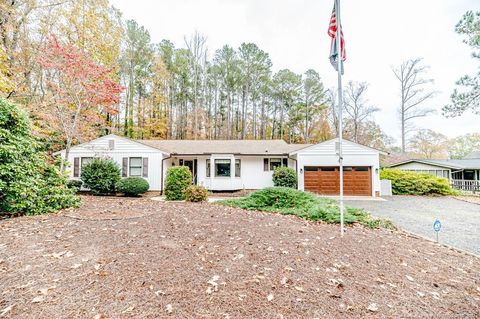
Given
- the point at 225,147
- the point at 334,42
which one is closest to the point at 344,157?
the point at 225,147

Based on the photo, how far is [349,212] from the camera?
22.9 feet

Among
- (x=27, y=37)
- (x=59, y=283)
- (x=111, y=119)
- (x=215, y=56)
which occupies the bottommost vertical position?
(x=59, y=283)

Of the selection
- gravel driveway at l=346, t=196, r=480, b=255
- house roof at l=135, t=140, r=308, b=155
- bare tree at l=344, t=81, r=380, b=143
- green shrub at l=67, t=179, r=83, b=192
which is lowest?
gravel driveway at l=346, t=196, r=480, b=255

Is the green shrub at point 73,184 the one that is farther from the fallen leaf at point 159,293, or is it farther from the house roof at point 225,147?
the fallen leaf at point 159,293

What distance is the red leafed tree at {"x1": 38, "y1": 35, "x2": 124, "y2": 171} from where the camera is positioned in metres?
10.2

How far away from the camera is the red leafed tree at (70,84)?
1024cm

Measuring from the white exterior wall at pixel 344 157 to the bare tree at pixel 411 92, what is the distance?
17.1 meters

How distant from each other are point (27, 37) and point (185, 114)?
1506cm

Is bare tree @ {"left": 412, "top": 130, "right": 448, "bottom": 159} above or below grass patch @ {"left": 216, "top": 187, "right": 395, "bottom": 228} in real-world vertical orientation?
above

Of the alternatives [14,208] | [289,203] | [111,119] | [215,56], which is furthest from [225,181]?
[215,56]

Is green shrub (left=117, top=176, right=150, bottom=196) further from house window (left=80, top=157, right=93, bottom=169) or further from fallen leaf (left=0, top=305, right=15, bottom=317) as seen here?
fallen leaf (left=0, top=305, right=15, bottom=317)

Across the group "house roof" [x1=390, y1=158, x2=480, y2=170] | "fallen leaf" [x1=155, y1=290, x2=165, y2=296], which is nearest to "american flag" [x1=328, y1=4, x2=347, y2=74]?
"fallen leaf" [x1=155, y1=290, x2=165, y2=296]

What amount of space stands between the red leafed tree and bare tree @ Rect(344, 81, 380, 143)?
85.5 feet

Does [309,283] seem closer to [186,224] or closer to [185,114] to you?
[186,224]
